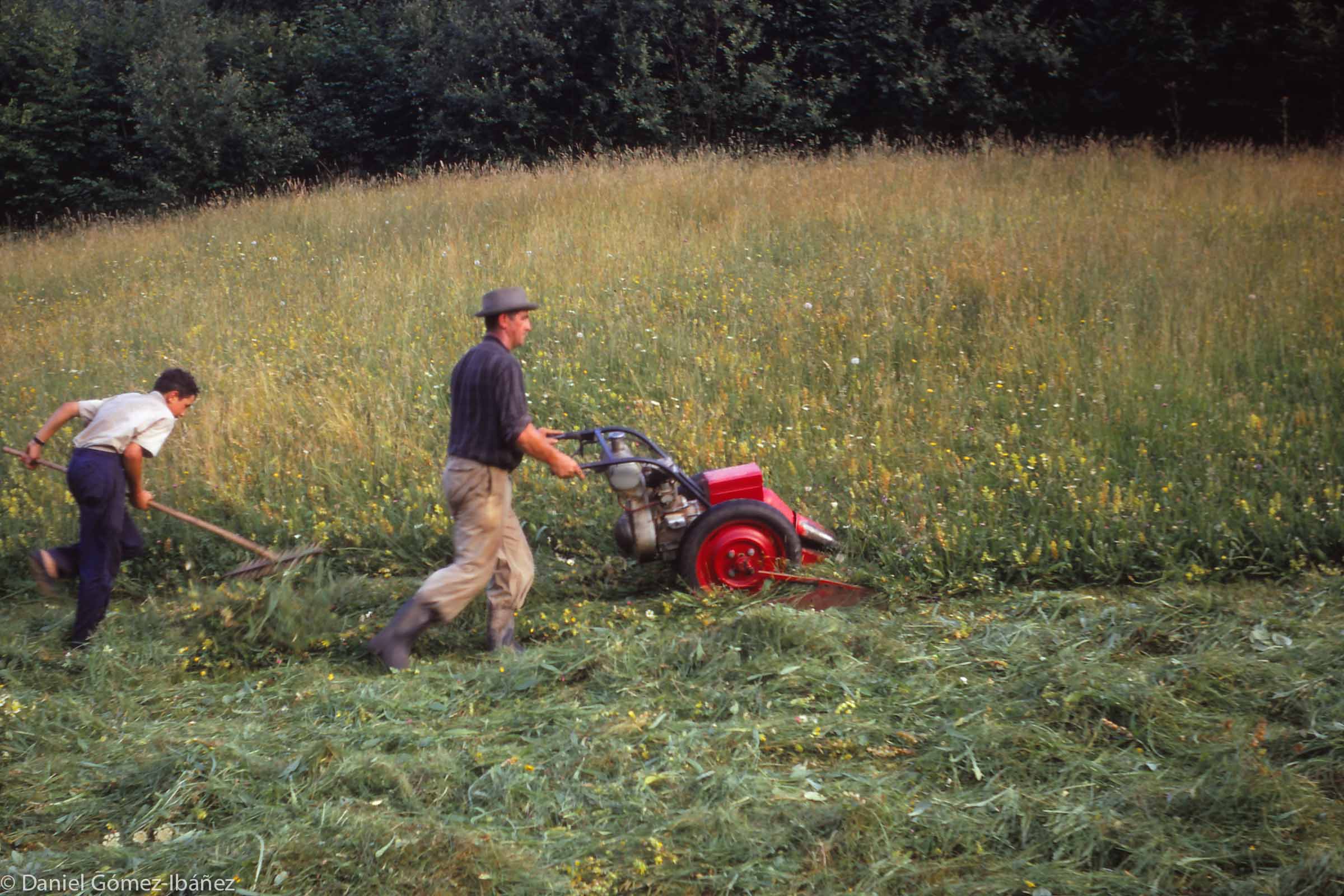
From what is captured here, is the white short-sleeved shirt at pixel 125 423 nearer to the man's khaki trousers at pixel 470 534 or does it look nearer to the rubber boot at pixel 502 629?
the man's khaki trousers at pixel 470 534

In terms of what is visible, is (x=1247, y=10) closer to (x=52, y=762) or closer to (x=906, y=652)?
(x=906, y=652)

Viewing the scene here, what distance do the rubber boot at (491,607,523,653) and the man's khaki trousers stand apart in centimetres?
17

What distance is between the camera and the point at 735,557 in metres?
6.05

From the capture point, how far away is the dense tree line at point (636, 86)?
18.5m

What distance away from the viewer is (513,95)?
2073cm

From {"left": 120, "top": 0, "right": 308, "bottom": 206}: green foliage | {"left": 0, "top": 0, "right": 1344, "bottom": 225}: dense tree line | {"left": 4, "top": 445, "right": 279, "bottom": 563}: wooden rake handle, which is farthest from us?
{"left": 120, "top": 0, "right": 308, "bottom": 206}: green foliage

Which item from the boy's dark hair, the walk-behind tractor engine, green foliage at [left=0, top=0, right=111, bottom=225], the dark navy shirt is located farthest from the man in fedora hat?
green foliage at [left=0, top=0, right=111, bottom=225]

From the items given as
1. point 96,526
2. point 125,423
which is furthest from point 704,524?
point 96,526

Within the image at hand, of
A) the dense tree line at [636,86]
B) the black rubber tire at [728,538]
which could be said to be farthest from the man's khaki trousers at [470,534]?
the dense tree line at [636,86]

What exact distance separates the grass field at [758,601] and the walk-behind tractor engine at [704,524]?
0.77 ft

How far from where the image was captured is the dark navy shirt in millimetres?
5523

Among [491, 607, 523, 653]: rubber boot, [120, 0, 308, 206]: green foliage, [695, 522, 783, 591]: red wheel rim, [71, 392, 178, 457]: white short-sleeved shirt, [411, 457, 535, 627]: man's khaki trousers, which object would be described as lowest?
[491, 607, 523, 653]: rubber boot

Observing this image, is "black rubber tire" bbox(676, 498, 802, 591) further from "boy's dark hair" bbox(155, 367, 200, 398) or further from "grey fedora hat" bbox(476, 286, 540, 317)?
"boy's dark hair" bbox(155, 367, 200, 398)

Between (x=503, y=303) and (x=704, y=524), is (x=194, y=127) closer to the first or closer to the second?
(x=503, y=303)
